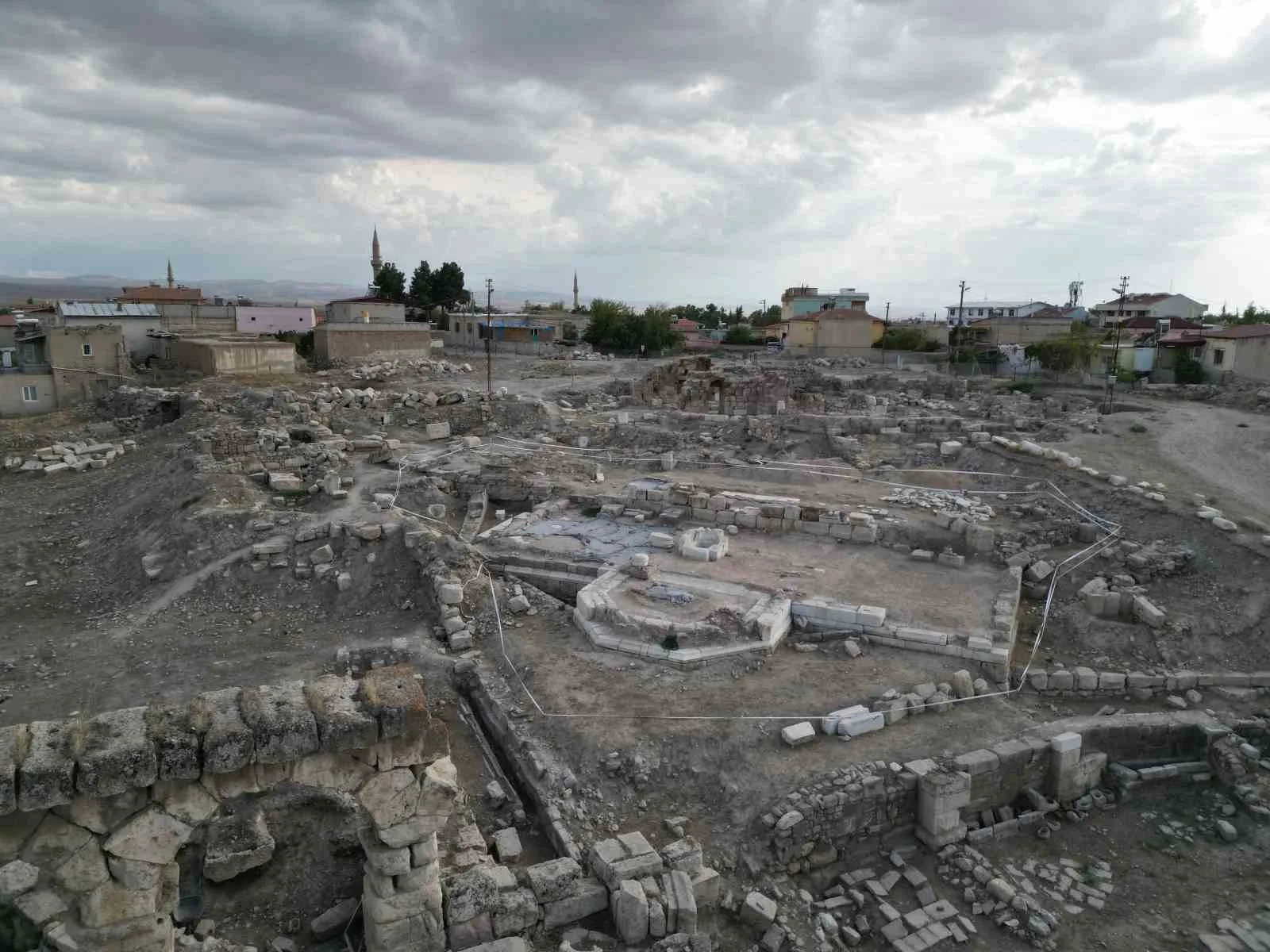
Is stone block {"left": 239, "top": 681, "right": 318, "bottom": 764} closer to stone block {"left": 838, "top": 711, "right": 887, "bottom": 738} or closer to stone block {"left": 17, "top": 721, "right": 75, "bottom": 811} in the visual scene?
stone block {"left": 17, "top": 721, "right": 75, "bottom": 811}

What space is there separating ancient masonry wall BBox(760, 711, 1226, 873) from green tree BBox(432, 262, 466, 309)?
185 ft

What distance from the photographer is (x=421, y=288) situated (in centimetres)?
6122

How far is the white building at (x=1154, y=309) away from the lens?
5869 centimetres

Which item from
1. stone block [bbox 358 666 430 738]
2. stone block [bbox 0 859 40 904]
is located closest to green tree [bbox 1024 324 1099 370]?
stone block [bbox 358 666 430 738]

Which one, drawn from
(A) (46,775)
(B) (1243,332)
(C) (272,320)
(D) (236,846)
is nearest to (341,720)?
(A) (46,775)

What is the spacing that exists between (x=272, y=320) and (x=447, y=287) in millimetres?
18104

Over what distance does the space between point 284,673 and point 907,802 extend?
26.9ft

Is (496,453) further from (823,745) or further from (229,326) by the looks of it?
(229,326)

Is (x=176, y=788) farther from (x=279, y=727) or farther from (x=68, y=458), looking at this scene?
(x=68, y=458)

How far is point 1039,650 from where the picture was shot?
12.1 meters

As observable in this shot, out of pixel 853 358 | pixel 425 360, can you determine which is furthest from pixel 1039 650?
pixel 853 358

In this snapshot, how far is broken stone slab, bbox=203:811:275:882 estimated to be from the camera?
7.67 metres

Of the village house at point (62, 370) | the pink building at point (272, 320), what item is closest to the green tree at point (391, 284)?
the pink building at point (272, 320)

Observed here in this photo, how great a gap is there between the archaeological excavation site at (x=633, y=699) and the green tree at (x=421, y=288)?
4102cm
